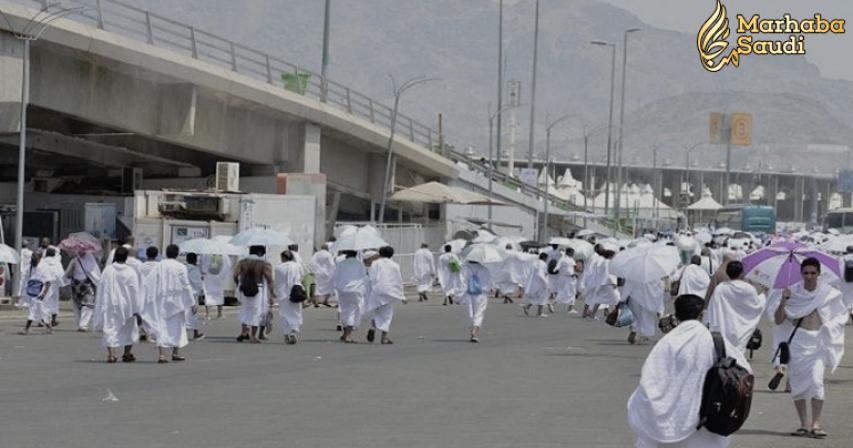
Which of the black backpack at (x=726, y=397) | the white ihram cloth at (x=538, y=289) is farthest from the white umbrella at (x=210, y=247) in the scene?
the black backpack at (x=726, y=397)

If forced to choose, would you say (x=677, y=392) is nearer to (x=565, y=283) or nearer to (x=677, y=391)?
(x=677, y=391)

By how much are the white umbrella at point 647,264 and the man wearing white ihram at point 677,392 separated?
16057mm

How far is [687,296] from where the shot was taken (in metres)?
10.7

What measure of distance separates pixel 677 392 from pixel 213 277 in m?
22.3

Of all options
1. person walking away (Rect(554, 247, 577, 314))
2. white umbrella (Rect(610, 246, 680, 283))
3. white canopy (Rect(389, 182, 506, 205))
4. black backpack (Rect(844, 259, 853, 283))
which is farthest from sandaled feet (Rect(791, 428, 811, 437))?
white canopy (Rect(389, 182, 506, 205))

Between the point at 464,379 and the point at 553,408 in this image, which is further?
the point at 464,379

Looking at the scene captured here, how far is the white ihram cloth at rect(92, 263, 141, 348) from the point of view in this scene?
22312 millimetres

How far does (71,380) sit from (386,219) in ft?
152

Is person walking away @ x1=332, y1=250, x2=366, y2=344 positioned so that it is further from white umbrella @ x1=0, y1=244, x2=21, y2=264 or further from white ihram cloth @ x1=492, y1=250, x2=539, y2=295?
white ihram cloth @ x1=492, y1=250, x2=539, y2=295

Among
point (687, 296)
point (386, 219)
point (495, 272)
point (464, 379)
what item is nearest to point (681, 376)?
point (687, 296)

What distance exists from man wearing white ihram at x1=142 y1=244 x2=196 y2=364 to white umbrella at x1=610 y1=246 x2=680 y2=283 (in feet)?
23.7

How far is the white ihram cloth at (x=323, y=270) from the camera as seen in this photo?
38094mm

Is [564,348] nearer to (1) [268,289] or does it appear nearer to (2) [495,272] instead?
(1) [268,289]

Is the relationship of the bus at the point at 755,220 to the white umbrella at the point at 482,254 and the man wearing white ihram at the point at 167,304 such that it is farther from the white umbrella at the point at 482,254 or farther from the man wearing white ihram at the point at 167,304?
the man wearing white ihram at the point at 167,304
